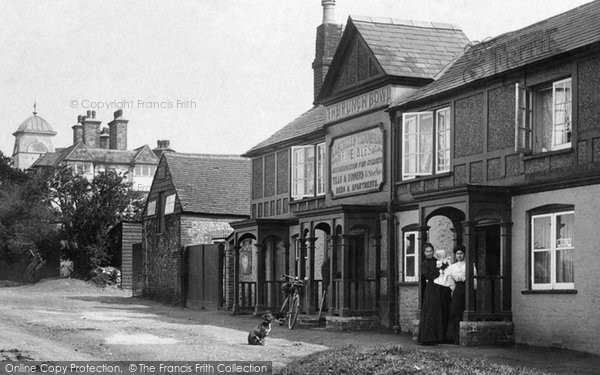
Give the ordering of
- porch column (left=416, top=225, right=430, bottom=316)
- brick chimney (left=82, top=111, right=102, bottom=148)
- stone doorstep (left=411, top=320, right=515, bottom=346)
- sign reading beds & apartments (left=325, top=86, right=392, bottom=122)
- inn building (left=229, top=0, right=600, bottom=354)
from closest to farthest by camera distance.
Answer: inn building (left=229, top=0, right=600, bottom=354), stone doorstep (left=411, top=320, right=515, bottom=346), porch column (left=416, top=225, right=430, bottom=316), sign reading beds & apartments (left=325, top=86, right=392, bottom=122), brick chimney (left=82, top=111, right=102, bottom=148)

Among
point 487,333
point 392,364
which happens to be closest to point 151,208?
point 487,333

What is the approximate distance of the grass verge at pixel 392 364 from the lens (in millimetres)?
13915

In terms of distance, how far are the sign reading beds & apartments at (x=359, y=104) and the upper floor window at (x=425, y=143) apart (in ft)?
4.57

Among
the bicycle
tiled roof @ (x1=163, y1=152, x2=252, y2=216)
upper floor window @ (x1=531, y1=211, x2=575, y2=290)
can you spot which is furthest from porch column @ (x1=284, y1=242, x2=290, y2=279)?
upper floor window @ (x1=531, y1=211, x2=575, y2=290)

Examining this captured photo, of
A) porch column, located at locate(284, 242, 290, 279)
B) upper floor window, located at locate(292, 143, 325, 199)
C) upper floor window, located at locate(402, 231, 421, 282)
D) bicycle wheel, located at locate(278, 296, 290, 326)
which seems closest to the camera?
upper floor window, located at locate(402, 231, 421, 282)

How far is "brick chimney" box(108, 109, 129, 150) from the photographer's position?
9900 centimetres

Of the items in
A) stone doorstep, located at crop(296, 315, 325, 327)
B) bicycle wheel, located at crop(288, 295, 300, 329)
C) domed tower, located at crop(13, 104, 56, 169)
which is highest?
domed tower, located at crop(13, 104, 56, 169)

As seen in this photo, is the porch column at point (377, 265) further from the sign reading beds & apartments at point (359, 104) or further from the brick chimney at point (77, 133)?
the brick chimney at point (77, 133)

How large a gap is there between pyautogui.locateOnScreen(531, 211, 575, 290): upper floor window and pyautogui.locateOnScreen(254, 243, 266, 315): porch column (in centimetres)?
1268

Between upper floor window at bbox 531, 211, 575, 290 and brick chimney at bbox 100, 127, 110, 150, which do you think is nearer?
upper floor window at bbox 531, 211, 575, 290

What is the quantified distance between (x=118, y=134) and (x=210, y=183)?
58.8 meters

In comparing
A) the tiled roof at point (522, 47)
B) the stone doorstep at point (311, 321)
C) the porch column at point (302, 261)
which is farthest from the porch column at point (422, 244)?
the porch column at point (302, 261)

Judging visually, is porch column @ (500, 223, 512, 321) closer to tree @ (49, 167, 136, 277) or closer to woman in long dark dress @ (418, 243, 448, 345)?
woman in long dark dress @ (418, 243, 448, 345)

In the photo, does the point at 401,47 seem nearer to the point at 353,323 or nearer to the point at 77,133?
the point at 353,323
